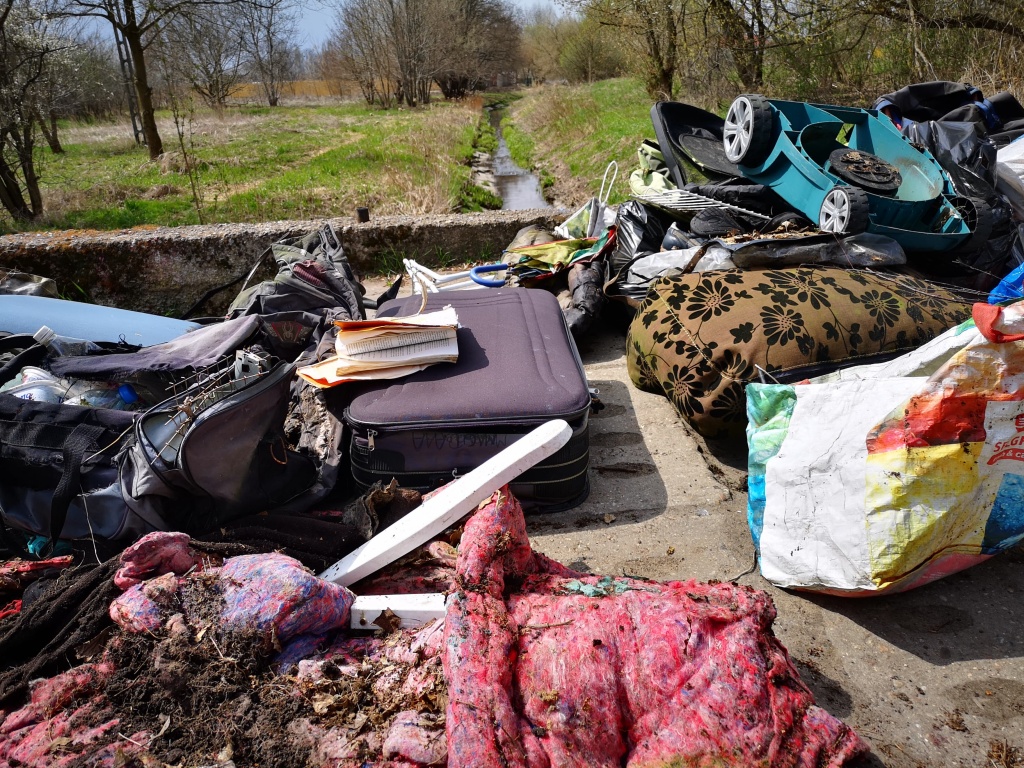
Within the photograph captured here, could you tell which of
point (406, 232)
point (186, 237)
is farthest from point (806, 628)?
point (186, 237)

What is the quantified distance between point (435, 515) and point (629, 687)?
0.73 meters

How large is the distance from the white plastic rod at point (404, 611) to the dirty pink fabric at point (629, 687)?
0.14 metres

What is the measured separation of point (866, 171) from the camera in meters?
3.75

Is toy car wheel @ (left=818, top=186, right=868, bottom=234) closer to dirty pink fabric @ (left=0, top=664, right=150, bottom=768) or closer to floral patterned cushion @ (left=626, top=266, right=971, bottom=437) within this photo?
floral patterned cushion @ (left=626, top=266, right=971, bottom=437)

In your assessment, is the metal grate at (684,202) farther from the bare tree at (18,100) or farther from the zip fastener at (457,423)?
the bare tree at (18,100)

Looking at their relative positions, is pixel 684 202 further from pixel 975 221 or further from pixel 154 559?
pixel 154 559

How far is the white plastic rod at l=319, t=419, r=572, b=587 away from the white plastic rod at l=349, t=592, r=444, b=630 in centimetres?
22

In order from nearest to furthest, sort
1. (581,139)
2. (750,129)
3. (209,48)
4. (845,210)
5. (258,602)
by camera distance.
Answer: (258,602)
(845,210)
(750,129)
(581,139)
(209,48)

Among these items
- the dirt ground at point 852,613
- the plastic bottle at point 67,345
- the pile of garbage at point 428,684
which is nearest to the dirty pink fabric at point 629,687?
the pile of garbage at point 428,684

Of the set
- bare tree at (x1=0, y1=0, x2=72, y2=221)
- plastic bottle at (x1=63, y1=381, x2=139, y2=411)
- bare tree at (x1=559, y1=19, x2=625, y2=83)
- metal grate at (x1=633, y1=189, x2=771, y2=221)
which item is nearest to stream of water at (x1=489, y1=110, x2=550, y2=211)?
metal grate at (x1=633, y1=189, x2=771, y2=221)

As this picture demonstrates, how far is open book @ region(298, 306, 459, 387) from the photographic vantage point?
2.52 m

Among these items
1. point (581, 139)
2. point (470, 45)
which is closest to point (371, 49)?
point (470, 45)

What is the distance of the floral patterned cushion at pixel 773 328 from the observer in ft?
8.09

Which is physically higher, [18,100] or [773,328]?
[18,100]
